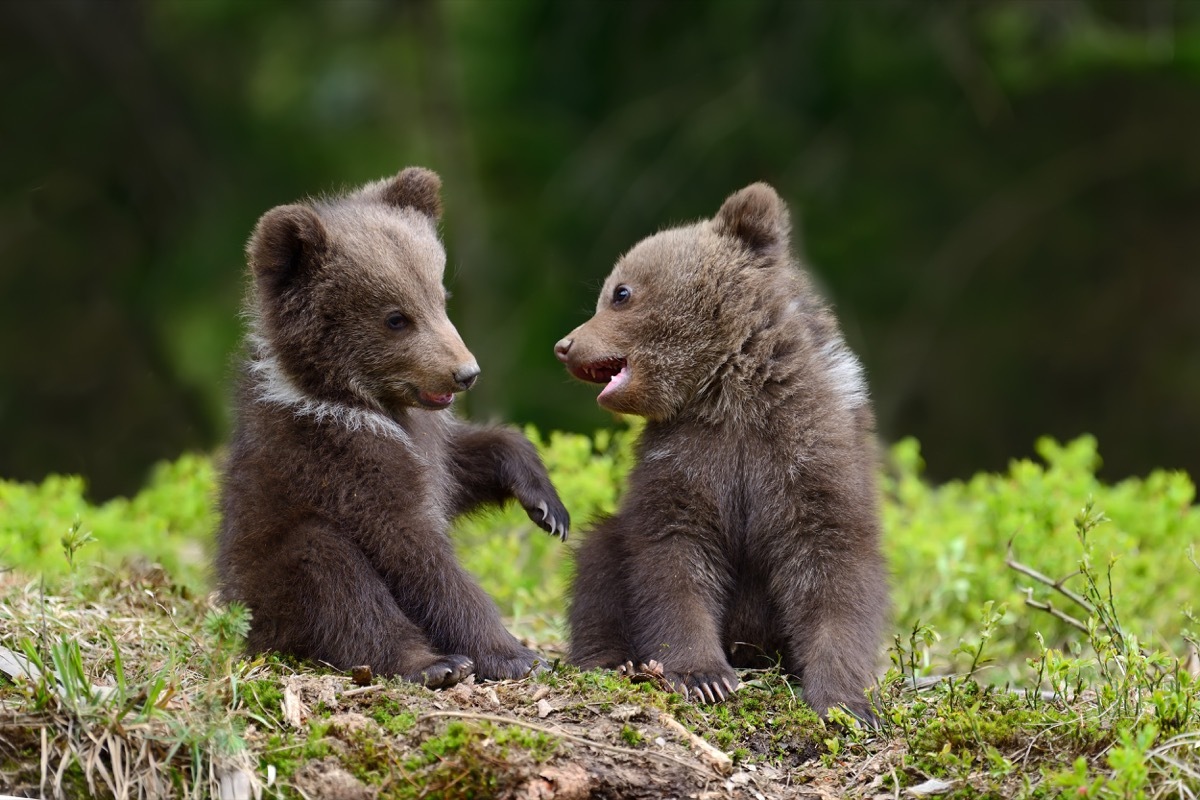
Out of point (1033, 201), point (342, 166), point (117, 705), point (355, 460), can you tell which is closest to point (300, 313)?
point (355, 460)

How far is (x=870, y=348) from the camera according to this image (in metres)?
13.1

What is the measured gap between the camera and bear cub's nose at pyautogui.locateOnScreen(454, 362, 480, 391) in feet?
16.7

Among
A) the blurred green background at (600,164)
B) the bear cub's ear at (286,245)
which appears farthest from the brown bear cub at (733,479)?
the blurred green background at (600,164)

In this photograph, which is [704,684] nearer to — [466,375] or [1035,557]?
[466,375]

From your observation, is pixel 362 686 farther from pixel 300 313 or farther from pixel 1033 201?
pixel 1033 201

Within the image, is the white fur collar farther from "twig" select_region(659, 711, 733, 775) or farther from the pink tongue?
"twig" select_region(659, 711, 733, 775)

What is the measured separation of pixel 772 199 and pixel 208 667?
269 cm

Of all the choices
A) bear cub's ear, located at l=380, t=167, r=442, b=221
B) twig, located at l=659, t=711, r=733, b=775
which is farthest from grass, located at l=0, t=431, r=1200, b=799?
bear cub's ear, located at l=380, t=167, r=442, b=221

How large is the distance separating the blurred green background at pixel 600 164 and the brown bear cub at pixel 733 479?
619cm

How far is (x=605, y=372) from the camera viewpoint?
5.60 meters

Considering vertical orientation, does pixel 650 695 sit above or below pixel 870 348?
below

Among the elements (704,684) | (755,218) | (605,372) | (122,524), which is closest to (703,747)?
(704,684)

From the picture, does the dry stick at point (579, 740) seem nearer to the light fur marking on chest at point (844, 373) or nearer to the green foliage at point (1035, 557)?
the light fur marking on chest at point (844, 373)

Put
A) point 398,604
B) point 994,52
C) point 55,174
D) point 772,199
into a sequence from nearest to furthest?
1. point 398,604
2. point 772,199
3. point 994,52
4. point 55,174
